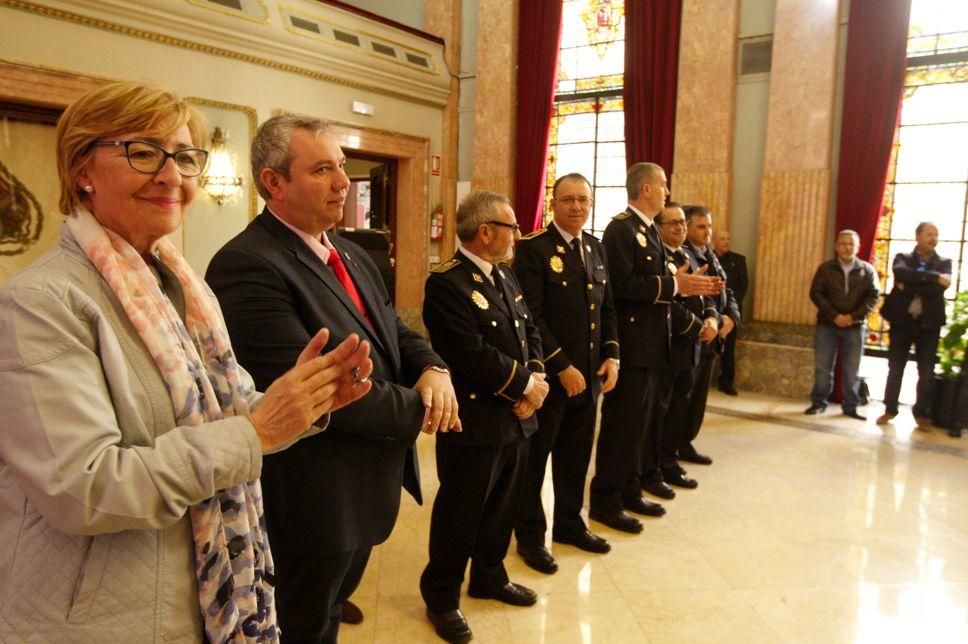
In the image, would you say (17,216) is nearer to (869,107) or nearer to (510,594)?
(510,594)

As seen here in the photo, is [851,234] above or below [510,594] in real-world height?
above

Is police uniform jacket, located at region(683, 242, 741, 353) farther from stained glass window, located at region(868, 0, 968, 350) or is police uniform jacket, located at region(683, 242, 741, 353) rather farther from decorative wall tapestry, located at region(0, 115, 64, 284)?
decorative wall tapestry, located at region(0, 115, 64, 284)

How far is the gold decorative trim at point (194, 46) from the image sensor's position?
5.28 metres

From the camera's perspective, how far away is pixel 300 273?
5.38 feet

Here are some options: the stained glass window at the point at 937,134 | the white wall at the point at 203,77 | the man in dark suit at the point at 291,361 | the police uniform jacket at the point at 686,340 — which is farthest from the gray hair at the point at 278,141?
the stained glass window at the point at 937,134

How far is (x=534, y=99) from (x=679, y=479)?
5.60m

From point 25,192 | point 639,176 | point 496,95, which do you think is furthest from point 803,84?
point 25,192

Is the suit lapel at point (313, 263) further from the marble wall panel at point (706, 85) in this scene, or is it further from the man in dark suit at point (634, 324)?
the marble wall panel at point (706, 85)

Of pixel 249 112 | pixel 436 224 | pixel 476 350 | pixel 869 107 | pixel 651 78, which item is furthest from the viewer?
pixel 436 224

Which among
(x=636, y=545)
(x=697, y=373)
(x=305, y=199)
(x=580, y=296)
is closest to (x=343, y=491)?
(x=305, y=199)

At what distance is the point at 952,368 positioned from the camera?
551 centimetres

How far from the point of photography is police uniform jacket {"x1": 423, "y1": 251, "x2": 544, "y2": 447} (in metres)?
2.39

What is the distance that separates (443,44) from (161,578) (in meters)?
8.71

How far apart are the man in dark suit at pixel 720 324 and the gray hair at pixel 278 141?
9.77ft
